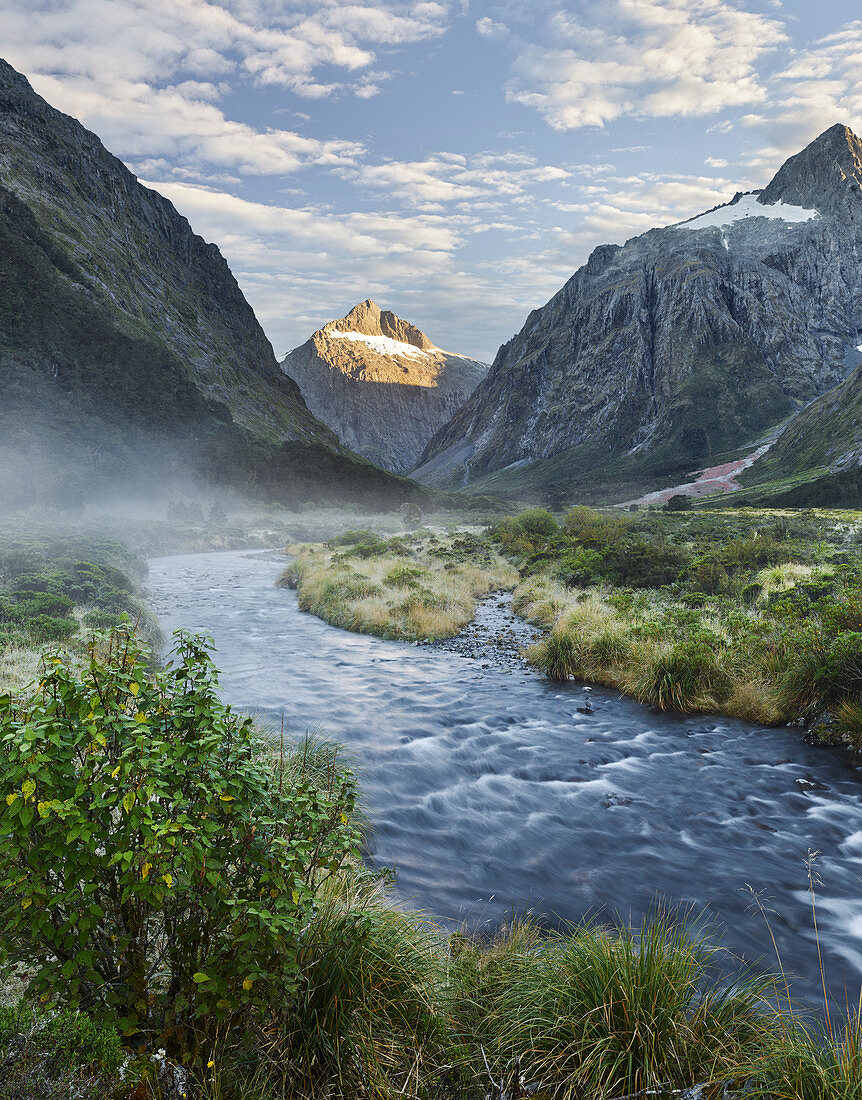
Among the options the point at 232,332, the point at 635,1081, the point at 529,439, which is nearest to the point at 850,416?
the point at 635,1081

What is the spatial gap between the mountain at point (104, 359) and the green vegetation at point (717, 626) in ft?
181

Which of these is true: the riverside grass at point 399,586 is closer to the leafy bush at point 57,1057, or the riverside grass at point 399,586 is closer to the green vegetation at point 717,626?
the green vegetation at point 717,626

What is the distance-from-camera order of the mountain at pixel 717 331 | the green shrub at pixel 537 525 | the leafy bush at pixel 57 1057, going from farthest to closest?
the mountain at pixel 717 331
the green shrub at pixel 537 525
the leafy bush at pixel 57 1057

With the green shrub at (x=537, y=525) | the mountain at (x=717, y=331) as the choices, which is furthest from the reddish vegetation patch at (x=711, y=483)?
the green shrub at (x=537, y=525)

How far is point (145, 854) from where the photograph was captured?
2.95 m

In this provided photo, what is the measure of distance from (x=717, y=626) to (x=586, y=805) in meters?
7.18

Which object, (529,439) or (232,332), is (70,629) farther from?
(529,439)

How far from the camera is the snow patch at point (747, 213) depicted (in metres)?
164

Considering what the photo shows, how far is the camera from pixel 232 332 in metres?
154

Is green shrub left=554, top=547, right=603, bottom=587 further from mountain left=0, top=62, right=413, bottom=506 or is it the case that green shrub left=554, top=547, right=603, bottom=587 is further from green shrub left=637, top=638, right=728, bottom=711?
mountain left=0, top=62, right=413, bottom=506

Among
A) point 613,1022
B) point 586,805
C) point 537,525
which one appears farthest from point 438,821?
point 537,525

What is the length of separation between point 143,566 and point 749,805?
33490 mm

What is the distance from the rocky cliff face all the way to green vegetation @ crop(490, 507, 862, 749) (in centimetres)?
10835

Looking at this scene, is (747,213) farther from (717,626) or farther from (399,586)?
(717,626)
